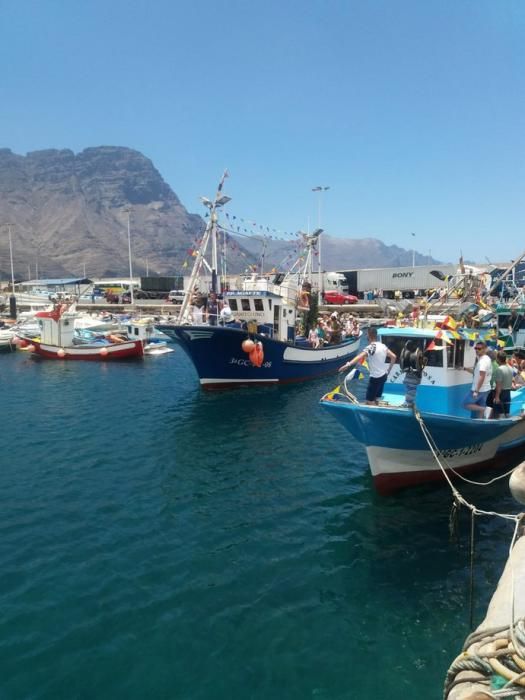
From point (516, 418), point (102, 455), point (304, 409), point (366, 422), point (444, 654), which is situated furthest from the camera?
point (304, 409)

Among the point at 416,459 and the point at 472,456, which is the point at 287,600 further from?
the point at 472,456

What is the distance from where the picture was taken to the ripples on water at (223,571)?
23.0ft

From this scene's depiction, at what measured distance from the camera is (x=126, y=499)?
12.5 metres

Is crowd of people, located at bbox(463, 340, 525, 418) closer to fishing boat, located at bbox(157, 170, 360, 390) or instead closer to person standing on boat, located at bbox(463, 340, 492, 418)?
person standing on boat, located at bbox(463, 340, 492, 418)

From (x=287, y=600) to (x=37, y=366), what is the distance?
2936 centimetres

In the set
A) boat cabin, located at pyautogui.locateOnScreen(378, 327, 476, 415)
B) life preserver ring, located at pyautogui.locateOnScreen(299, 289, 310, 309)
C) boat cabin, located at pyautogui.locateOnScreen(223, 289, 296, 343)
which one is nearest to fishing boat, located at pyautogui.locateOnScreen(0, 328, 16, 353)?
boat cabin, located at pyautogui.locateOnScreen(223, 289, 296, 343)

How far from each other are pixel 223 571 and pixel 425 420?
A: 544 cm

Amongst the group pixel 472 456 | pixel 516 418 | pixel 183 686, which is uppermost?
pixel 516 418

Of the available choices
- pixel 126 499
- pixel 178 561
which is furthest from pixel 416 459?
pixel 126 499

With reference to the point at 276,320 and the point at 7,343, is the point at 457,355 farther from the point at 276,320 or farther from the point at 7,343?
the point at 7,343

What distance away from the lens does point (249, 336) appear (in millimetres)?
24797

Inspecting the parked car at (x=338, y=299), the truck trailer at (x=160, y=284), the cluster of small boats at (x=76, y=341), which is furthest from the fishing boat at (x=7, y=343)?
the truck trailer at (x=160, y=284)

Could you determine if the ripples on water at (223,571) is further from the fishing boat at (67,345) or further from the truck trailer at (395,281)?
the truck trailer at (395,281)

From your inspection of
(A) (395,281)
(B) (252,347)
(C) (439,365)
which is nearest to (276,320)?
(B) (252,347)
